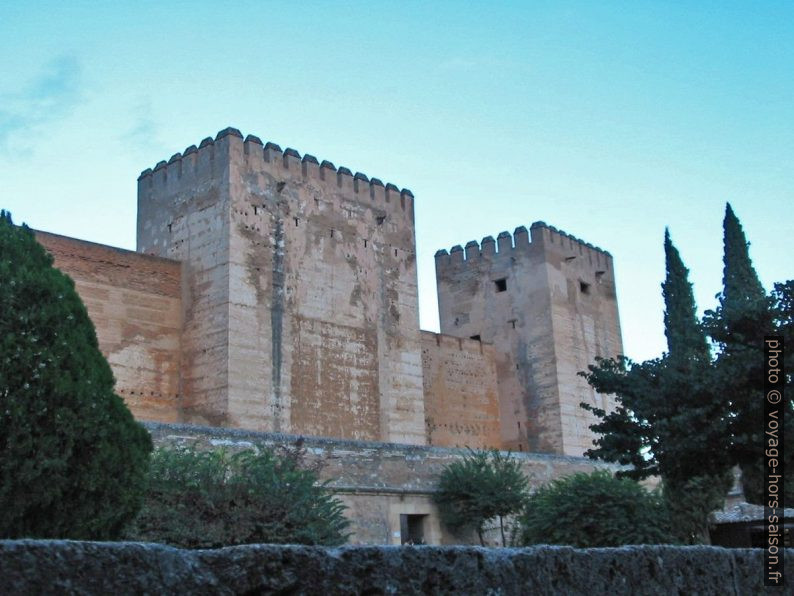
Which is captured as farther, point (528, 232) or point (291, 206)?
point (528, 232)

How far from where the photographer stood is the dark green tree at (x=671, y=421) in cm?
1355

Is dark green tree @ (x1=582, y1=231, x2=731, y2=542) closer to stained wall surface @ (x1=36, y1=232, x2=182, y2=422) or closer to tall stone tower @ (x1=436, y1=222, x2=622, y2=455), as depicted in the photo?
stained wall surface @ (x1=36, y1=232, x2=182, y2=422)

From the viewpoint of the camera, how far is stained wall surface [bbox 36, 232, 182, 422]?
2131 cm

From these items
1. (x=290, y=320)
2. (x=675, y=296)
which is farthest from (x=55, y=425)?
(x=675, y=296)

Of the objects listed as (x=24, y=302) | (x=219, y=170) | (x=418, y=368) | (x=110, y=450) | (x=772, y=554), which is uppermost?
(x=219, y=170)

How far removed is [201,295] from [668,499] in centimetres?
1141

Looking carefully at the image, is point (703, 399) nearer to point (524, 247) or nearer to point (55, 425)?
point (55, 425)

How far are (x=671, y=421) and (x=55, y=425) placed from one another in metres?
8.81

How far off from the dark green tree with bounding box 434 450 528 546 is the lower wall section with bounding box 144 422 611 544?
0.78ft

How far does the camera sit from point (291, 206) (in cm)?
2391

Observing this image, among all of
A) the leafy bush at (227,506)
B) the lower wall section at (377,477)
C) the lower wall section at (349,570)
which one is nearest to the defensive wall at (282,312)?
the lower wall section at (377,477)

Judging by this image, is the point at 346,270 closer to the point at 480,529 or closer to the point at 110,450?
the point at 480,529

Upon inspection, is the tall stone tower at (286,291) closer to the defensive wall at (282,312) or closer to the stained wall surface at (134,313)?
the defensive wall at (282,312)

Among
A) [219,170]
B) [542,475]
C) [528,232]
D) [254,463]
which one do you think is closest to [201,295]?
[219,170]
